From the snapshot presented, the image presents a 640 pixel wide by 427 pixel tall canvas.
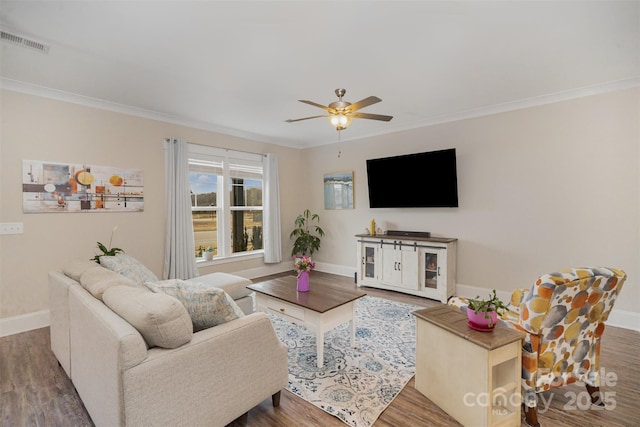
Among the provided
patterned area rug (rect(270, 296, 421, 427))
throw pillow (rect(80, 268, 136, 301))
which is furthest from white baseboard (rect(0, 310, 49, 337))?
patterned area rug (rect(270, 296, 421, 427))

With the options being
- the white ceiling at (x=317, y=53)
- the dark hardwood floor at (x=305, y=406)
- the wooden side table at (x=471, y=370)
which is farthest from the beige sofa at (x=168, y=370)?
the white ceiling at (x=317, y=53)

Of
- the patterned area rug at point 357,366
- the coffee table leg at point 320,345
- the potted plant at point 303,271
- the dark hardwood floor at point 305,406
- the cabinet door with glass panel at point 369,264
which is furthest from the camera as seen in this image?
the cabinet door with glass panel at point 369,264

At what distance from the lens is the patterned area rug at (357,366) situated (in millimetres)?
2029

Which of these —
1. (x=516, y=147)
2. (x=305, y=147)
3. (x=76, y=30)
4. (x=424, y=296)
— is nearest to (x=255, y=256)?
(x=305, y=147)

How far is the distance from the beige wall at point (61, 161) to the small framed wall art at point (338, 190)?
9.02 ft

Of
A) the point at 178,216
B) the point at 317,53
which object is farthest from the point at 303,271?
the point at 178,216

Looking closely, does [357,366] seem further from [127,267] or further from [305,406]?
[127,267]

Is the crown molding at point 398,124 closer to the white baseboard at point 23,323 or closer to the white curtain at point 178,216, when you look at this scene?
the white curtain at point 178,216

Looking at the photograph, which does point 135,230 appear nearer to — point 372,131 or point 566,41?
point 372,131

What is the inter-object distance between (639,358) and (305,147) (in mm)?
5607

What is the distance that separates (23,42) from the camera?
235 centimetres

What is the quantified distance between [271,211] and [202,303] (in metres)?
4.03

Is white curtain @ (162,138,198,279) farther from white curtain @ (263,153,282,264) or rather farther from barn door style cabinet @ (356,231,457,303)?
barn door style cabinet @ (356,231,457,303)

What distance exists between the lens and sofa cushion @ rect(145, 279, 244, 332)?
5.58 feet
